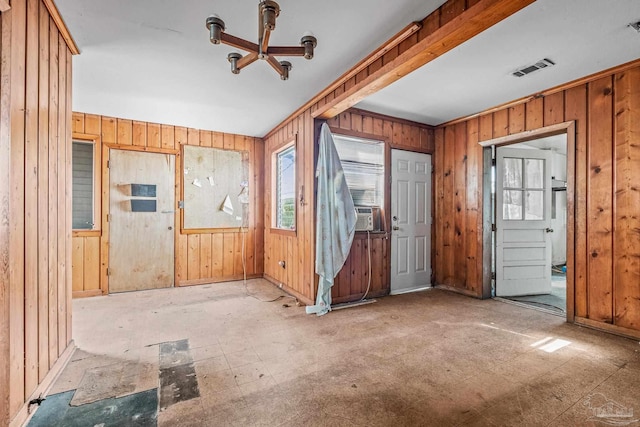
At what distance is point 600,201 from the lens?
2.90m

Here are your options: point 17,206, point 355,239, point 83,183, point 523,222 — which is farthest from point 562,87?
point 83,183

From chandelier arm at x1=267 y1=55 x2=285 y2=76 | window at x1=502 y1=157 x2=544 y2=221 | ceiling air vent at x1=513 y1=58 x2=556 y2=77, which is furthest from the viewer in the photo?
window at x1=502 y1=157 x2=544 y2=221

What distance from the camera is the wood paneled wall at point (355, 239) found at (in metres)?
3.67

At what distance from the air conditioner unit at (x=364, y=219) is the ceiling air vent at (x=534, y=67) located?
6.94 feet

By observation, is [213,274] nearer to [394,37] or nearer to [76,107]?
[76,107]

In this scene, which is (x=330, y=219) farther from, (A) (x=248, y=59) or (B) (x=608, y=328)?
(B) (x=608, y=328)

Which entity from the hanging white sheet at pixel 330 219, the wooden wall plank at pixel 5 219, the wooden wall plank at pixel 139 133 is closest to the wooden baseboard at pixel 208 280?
the hanging white sheet at pixel 330 219

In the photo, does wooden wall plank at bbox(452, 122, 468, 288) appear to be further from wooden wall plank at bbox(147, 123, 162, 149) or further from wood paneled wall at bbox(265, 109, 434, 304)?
wooden wall plank at bbox(147, 123, 162, 149)

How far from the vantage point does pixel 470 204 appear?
416cm

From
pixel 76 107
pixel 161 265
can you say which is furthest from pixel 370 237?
pixel 76 107

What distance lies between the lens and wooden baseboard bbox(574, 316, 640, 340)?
267 centimetres

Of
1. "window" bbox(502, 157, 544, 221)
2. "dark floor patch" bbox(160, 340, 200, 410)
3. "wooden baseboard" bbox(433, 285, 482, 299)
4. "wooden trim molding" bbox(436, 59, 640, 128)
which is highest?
"wooden trim molding" bbox(436, 59, 640, 128)

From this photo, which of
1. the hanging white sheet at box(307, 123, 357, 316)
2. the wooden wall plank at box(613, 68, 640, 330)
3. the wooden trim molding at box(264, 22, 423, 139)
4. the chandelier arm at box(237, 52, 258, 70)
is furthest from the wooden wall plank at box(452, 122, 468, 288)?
the chandelier arm at box(237, 52, 258, 70)

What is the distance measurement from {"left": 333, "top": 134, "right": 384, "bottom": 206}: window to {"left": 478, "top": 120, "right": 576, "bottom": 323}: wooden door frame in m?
1.40
